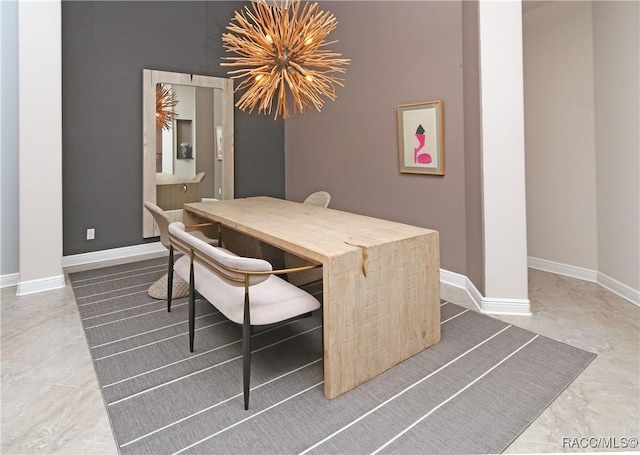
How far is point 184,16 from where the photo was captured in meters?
4.73

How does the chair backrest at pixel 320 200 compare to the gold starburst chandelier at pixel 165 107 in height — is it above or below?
below

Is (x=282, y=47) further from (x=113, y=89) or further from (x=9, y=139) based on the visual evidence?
(x=9, y=139)

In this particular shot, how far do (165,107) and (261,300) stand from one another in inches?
142

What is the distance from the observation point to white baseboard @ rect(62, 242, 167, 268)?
4230 mm

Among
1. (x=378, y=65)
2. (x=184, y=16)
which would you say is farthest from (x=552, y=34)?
(x=184, y=16)

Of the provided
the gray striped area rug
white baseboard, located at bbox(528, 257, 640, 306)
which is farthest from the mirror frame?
white baseboard, located at bbox(528, 257, 640, 306)

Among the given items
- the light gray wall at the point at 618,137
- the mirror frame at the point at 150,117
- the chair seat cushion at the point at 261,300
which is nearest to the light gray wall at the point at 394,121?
the light gray wall at the point at 618,137

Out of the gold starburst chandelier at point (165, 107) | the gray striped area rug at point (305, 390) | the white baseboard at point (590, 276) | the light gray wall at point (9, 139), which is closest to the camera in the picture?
the gray striped area rug at point (305, 390)

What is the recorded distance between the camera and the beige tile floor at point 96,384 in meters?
1.62

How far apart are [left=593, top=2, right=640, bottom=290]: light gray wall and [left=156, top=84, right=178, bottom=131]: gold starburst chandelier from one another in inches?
174

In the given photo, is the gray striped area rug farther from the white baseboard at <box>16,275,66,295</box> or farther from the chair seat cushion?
the white baseboard at <box>16,275,66,295</box>

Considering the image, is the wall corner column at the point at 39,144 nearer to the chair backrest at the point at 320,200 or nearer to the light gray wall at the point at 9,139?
the light gray wall at the point at 9,139

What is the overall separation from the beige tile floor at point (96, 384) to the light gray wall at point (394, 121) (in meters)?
0.78

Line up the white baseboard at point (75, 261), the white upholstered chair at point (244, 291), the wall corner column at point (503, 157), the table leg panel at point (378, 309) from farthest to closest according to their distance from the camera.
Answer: the white baseboard at point (75, 261) < the wall corner column at point (503, 157) < the table leg panel at point (378, 309) < the white upholstered chair at point (244, 291)
